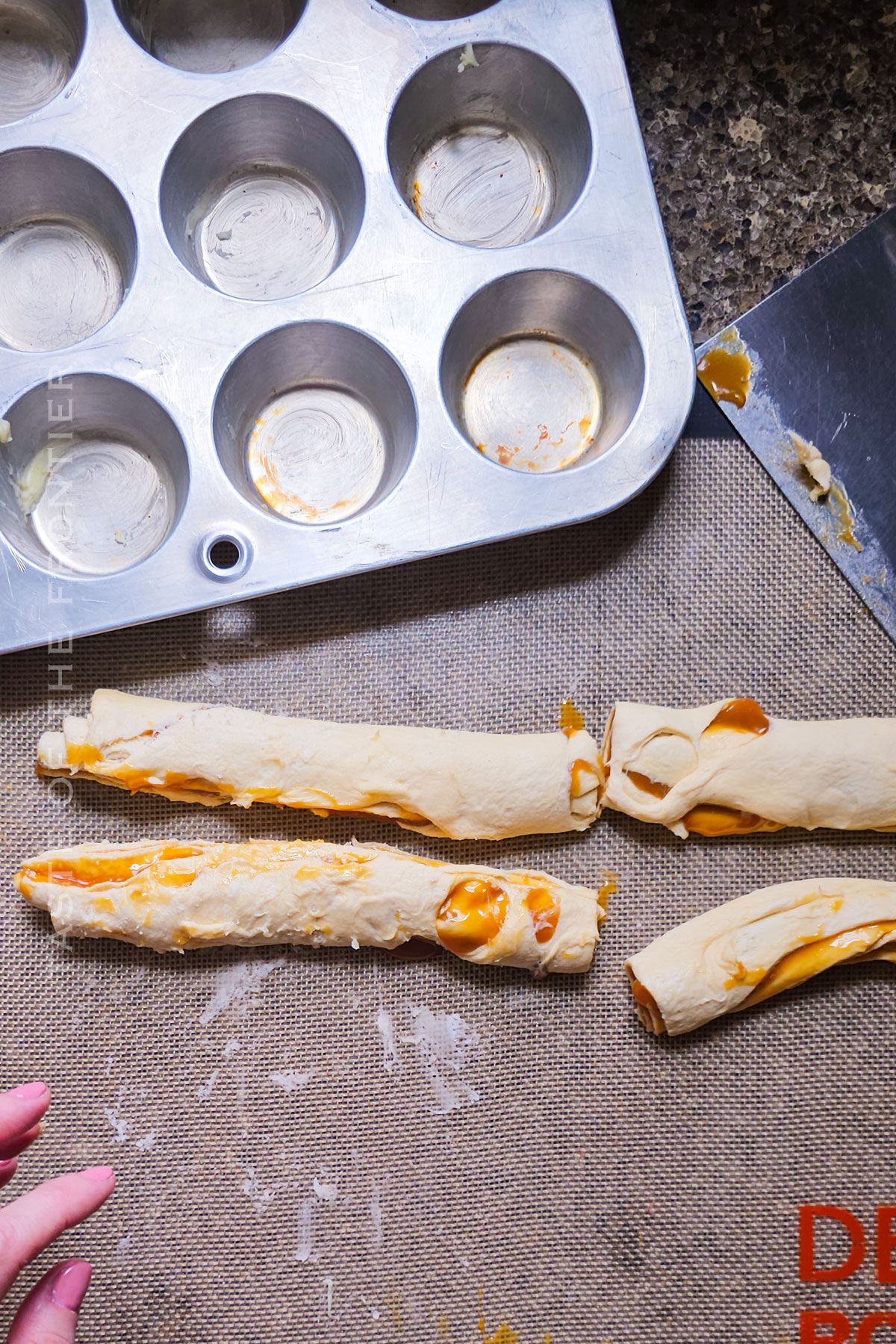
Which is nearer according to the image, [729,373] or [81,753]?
[81,753]

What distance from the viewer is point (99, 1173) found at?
1759 mm

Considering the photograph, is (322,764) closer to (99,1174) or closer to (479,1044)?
(479,1044)

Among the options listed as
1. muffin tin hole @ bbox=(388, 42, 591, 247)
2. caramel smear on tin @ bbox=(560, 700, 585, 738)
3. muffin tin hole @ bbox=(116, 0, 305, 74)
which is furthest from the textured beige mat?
muffin tin hole @ bbox=(116, 0, 305, 74)

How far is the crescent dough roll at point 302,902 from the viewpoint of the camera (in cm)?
187

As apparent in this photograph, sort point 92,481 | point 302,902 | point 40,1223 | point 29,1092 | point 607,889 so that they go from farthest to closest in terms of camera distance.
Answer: point 92,481
point 607,889
point 302,902
point 29,1092
point 40,1223

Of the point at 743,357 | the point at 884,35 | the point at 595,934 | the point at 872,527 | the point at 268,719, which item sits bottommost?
the point at 595,934

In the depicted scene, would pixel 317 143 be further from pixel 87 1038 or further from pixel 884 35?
pixel 87 1038

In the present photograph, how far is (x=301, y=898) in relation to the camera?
187 centimetres

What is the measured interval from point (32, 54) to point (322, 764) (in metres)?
1.65

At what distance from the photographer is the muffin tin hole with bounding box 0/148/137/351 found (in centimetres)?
209

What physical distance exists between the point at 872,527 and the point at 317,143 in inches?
54.2

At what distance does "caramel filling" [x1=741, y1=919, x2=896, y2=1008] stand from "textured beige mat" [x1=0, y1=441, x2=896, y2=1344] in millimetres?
73

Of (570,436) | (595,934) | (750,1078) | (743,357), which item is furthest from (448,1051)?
(743,357)

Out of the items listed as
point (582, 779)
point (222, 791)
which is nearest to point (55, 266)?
point (222, 791)
